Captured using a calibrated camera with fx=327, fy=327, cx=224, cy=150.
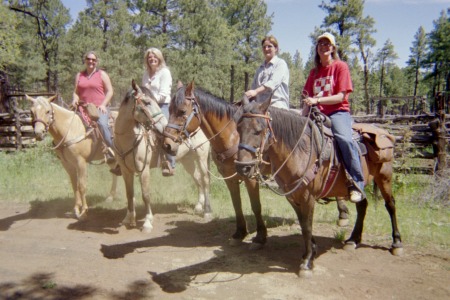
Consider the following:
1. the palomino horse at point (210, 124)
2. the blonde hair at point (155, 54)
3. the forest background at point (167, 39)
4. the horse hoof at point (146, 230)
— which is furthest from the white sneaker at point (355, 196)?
the forest background at point (167, 39)

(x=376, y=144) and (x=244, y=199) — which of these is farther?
(x=244, y=199)

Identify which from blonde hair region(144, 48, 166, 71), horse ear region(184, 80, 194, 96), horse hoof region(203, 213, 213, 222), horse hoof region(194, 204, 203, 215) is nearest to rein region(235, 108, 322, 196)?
horse ear region(184, 80, 194, 96)

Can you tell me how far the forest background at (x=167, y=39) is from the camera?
1046 inches

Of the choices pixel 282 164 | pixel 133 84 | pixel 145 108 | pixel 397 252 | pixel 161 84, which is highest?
pixel 161 84

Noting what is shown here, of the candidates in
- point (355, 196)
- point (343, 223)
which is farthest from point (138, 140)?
point (343, 223)

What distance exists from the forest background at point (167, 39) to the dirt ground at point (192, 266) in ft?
62.5

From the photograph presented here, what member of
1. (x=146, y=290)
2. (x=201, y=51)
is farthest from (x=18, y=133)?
(x=201, y=51)

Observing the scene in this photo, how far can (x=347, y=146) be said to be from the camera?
427 cm

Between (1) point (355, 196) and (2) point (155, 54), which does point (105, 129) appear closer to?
(2) point (155, 54)

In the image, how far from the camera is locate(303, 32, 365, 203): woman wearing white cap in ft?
14.0

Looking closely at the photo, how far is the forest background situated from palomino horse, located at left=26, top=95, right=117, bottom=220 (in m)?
17.1

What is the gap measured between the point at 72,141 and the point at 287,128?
4467 millimetres

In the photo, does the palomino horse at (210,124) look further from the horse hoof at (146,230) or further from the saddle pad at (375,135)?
the horse hoof at (146,230)

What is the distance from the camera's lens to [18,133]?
13805 mm
